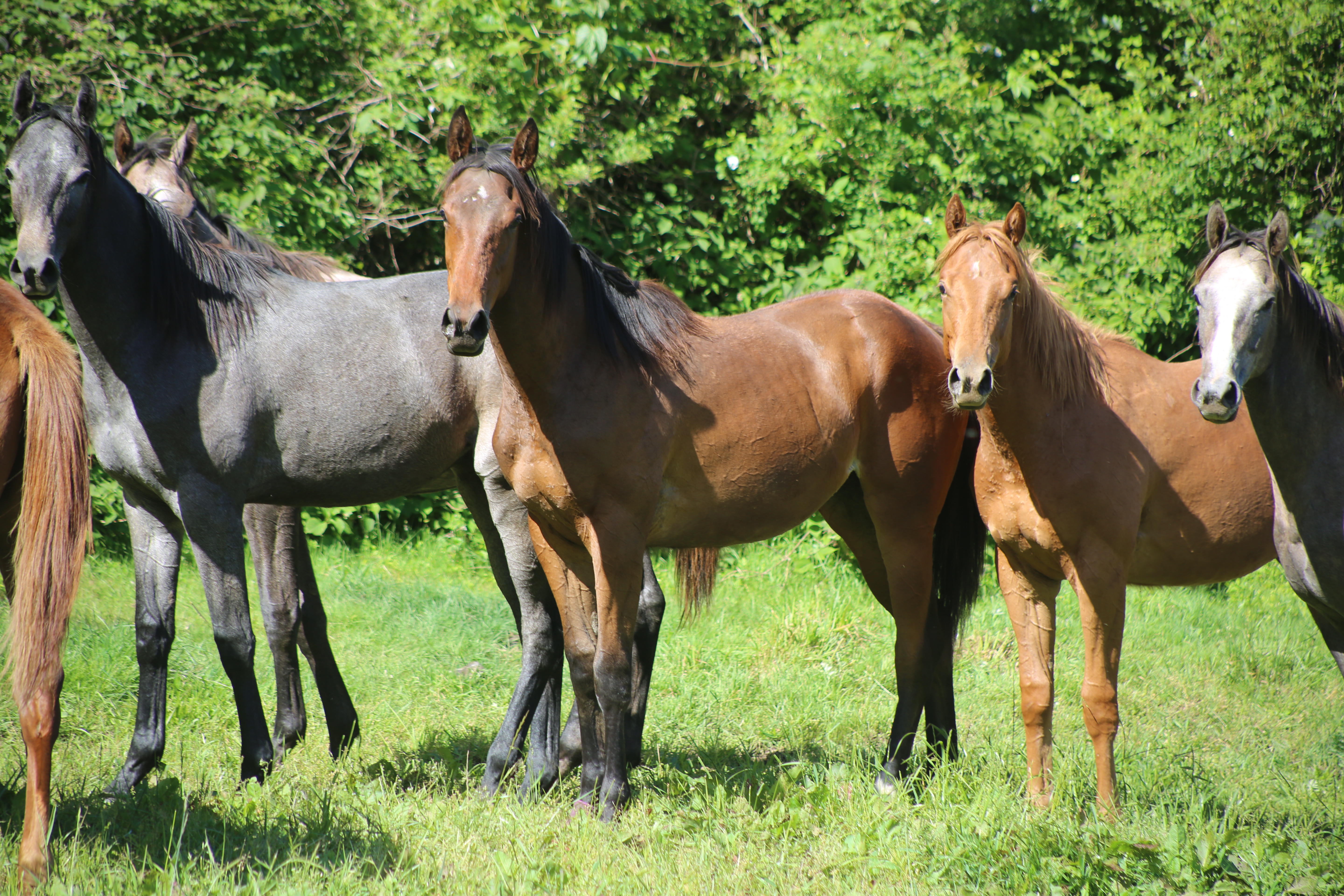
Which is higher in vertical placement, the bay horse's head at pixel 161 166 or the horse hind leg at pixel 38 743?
the bay horse's head at pixel 161 166

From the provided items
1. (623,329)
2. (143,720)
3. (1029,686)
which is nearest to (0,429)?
(143,720)

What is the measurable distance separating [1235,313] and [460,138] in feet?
8.40

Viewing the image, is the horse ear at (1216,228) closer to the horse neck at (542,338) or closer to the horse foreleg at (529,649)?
the horse neck at (542,338)

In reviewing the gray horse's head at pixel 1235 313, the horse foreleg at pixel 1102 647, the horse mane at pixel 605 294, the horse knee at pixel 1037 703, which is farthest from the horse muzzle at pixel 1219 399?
the horse mane at pixel 605 294

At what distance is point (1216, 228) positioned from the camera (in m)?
3.10

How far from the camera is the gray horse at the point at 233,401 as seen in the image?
3506 millimetres

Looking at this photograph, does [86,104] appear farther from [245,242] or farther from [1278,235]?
[1278,235]

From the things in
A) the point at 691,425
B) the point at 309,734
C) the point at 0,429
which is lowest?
the point at 309,734

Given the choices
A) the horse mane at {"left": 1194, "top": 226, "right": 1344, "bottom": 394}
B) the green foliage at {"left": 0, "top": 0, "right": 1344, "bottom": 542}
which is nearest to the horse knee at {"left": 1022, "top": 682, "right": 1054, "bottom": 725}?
the horse mane at {"left": 1194, "top": 226, "right": 1344, "bottom": 394}

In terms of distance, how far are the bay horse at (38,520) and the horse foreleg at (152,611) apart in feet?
1.93

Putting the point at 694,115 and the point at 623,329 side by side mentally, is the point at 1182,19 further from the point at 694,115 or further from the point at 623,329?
the point at 623,329

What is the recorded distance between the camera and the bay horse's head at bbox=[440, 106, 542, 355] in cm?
310

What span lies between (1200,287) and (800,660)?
11.0 ft

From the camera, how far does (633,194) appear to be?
890 cm
